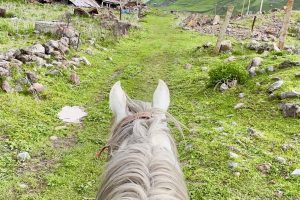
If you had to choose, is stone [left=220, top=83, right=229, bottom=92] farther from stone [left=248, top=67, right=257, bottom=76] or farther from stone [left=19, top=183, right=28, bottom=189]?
stone [left=19, top=183, right=28, bottom=189]

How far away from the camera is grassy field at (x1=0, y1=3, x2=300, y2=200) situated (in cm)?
553

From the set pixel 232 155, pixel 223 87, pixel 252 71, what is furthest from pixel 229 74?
pixel 232 155

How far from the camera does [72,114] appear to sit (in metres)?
8.26

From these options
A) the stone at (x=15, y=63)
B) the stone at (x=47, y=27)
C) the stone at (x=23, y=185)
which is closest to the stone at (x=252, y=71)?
the stone at (x=15, y=63)

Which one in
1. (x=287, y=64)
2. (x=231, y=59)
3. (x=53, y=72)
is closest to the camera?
(x=53, y=72)

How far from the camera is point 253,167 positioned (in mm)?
5945

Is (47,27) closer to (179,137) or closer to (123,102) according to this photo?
(179,137)

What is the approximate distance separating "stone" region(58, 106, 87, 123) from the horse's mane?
17.7 feet

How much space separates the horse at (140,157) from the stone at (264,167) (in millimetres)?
3257

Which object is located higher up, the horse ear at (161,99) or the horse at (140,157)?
the horse ear at (161,99)

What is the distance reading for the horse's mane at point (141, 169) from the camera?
6.32ft

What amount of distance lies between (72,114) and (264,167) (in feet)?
13.6

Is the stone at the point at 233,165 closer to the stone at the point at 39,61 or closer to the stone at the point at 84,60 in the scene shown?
the stone at the point at 39,61

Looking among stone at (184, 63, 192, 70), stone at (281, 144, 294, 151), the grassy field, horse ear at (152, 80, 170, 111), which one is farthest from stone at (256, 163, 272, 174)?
stone at (184, 63, 192, 70)
